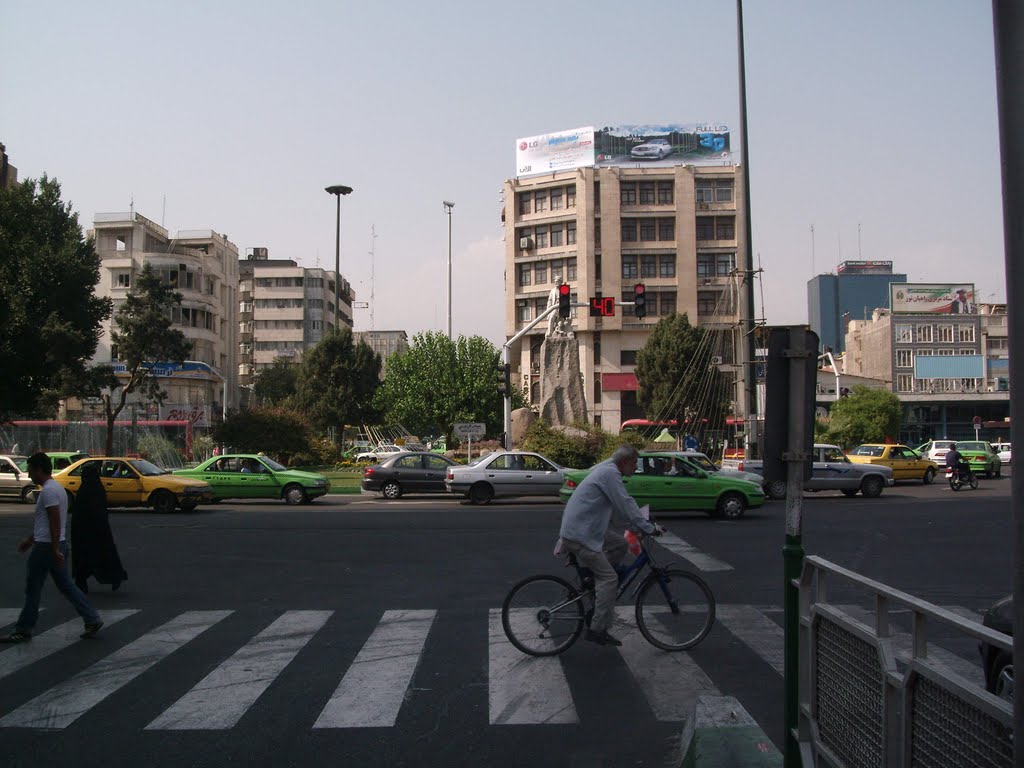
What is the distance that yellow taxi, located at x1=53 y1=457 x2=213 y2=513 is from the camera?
77.5 feet

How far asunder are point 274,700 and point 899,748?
15.4 feet

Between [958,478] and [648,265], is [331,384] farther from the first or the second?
[958,478]

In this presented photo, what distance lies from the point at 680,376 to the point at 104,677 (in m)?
55.8

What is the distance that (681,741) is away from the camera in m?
5.68

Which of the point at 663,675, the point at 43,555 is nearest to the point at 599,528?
the point at 663,675

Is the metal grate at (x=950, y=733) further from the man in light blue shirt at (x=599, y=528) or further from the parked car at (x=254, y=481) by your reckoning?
the parked car at (x=254, y=481)

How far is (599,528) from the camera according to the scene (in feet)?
26.1

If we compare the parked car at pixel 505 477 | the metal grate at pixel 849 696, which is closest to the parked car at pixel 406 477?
the parked car at pixel 505 477

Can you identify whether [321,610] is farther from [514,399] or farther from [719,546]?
[514,399]

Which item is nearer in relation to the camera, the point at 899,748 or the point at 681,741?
the point at 899,748

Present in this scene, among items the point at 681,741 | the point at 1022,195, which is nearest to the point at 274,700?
the point at 681,741

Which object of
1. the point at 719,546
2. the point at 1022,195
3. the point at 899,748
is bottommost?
the point at 719,546

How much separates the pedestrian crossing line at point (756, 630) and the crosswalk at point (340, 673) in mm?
18

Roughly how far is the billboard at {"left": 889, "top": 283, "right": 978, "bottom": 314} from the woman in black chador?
9888cm
